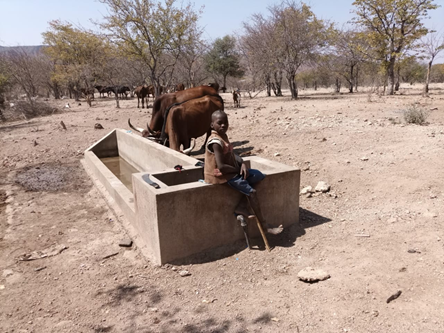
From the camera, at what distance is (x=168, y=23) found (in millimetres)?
18641

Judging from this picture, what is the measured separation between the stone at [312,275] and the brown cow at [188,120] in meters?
4.15

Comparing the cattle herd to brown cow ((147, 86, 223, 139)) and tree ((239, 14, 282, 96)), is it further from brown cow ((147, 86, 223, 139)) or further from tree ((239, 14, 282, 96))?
tree ((239, 14, 282, 96))

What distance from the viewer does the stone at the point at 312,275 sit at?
3.15 meters

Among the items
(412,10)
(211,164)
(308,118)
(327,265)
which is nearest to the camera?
(327,265)

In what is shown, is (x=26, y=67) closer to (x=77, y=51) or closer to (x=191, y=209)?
(x=77, y=51)

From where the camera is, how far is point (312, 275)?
3.18m

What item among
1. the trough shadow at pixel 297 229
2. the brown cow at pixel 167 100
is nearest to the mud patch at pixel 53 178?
the brown cow at pixel 167 100

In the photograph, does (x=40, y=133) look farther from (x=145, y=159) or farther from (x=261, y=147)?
(x=261, y=147)

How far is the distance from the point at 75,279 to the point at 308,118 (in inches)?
330

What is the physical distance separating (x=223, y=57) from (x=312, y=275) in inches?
1269

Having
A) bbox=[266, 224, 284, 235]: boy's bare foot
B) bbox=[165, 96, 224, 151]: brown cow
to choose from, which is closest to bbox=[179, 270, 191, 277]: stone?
bbox=[266, 224, 284, 235]: boy's bare foot

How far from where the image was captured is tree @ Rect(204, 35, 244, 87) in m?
32.8

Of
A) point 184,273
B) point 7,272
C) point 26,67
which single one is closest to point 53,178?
point 7,272

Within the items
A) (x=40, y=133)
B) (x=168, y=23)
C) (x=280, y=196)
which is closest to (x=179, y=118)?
(x=280, y=196)
